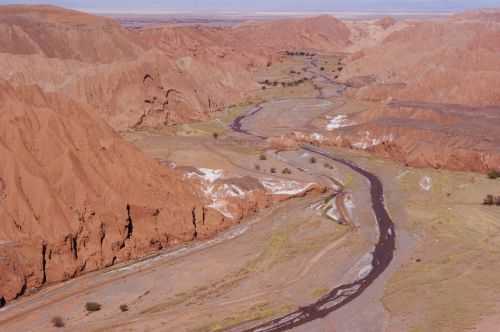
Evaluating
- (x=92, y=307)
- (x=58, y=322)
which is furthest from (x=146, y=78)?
(x=58, y=322)

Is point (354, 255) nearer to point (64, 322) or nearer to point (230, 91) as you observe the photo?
point (64, 322)

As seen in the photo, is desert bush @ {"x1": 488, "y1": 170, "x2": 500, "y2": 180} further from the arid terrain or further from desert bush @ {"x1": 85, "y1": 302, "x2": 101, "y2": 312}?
desert bush @ {"x1": 85, "y1": 302, "x2": 101, "y2": 312}

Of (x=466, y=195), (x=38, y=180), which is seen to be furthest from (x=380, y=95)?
(x=38, y=180)

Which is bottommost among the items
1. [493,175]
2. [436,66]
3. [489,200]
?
[493,175]

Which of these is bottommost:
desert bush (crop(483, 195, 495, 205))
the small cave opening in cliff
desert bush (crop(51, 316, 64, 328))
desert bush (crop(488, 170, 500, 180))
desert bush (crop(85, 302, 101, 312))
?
desert bush (crop(488, 170, 500, 180))

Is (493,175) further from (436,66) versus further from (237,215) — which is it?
(436,66)

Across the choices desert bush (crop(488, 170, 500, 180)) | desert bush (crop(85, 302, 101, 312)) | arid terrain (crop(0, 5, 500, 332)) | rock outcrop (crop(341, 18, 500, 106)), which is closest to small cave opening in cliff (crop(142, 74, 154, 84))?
arid terrain (crop(0, 5, 500, 332))

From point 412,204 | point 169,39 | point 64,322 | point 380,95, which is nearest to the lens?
point 64,322

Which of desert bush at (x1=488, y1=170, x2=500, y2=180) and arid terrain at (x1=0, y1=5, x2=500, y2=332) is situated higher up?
arid terrain at (x1=0, y1=5, x2=500, y2=332)
